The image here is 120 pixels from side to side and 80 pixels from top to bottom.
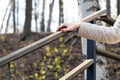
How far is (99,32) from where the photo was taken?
2.11 meters

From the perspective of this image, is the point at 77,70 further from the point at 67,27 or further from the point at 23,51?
the point at 23,51

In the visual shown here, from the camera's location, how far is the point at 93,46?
2.66 meters

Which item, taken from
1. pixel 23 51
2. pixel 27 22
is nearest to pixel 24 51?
pixel 23 51

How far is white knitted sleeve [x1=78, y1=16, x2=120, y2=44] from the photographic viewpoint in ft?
6.77

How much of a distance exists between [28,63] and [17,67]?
337 mm

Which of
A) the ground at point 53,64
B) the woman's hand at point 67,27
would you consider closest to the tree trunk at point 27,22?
the ground at point 53,64

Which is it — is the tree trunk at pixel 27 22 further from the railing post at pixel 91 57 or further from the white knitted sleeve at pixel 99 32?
the white knitted sleeve at pixel 99 32

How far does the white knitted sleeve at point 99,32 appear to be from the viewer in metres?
2.06

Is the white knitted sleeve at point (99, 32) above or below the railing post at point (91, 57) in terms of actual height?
above

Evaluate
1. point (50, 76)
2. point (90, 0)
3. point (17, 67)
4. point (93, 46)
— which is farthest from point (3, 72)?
point (93, 46)

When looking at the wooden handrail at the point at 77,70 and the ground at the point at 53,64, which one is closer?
the wooden handrail at the point at 77,70

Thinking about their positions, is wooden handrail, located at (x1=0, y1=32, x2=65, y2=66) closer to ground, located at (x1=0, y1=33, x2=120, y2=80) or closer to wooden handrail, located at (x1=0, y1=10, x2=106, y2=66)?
wooden handrail, located at (x1=0, y1=10, x2=106, y2=66)

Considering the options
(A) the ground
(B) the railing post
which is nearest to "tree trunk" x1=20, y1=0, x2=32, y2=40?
(A) the ground

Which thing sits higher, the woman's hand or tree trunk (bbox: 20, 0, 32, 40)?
the woman's hand
